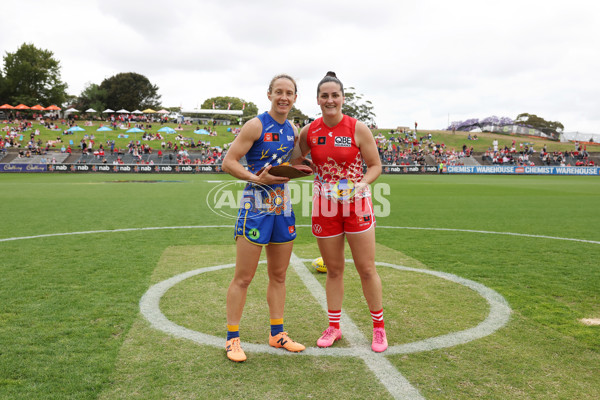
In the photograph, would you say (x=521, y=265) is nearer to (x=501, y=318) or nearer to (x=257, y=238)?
(x=501, y=318)

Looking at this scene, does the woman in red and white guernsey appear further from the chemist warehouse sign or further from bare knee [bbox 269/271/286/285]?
the chemist warehouse sign

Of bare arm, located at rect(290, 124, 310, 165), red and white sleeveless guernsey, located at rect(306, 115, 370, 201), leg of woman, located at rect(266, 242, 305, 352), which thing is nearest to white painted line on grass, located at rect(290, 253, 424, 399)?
Result: leg of woman, located at rect(266, 242, 305, 352)

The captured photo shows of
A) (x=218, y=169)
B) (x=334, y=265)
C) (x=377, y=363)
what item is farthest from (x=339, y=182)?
(x=218, y=169)

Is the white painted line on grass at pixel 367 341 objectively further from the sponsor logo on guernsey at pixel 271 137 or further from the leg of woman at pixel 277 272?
the sponsor logo on guernsey at pixel 271 137

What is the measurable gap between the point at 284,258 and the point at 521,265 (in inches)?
189

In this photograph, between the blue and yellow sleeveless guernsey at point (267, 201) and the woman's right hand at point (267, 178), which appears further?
the blue and yellow sleeveless guernsey at point (267, 201)

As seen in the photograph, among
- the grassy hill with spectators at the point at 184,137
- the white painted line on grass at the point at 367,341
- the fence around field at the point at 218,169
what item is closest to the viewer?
the white painted line on grass at the point at 367,341

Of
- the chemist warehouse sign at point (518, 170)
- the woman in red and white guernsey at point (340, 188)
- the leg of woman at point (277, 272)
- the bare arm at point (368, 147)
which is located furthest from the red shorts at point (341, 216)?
the chemist warehouse sign at point (518, 170)

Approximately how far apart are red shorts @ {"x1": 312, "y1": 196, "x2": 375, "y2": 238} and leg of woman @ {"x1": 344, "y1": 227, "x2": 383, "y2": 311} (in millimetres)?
74

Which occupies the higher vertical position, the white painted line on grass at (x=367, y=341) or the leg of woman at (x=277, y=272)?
the leg of woman at (x=277, y=272)

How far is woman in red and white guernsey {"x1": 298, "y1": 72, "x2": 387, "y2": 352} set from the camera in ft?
13.5

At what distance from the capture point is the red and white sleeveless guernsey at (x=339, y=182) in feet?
13.6

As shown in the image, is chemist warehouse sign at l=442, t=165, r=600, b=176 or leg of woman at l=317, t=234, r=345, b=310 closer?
leg of woman at l=317, t=234, r=345, b=310

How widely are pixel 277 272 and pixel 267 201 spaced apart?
732 mm
